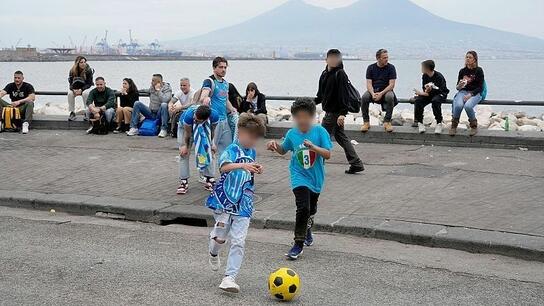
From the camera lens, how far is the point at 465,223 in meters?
8.23

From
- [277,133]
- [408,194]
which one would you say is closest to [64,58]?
[277,133]

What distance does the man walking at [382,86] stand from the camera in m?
14.3

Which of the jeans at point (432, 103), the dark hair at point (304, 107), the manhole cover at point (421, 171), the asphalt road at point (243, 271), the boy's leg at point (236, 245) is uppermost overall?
the dark hair at point (304, 107)

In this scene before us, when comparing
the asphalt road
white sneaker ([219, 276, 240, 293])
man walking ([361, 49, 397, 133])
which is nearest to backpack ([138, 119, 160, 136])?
man walking ([361, 49, 397, 133])

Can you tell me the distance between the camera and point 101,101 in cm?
1695

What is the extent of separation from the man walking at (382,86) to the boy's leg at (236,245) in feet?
27.3

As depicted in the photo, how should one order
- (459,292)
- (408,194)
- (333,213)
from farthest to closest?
(408,194)
(333,213)
(459,292)

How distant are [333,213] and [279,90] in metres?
23.8

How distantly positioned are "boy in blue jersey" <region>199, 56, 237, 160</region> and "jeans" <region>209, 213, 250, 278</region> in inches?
180

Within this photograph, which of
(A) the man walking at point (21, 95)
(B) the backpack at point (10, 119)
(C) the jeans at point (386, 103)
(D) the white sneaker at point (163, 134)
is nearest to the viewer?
(C) the jeans at point (386, 103)

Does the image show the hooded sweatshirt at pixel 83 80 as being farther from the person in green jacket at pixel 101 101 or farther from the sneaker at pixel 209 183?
the sneaker at pixel 209 183

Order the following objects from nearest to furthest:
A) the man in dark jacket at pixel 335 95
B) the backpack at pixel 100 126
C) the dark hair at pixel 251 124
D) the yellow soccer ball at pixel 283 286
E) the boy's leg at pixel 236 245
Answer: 1. the yellow soccer ball at pixel 283 286
2. the boy's leg at pixel 236 245
3. the dark hair at pixel 251 124
4. the man in dark jacket at pixel 335 95
5. the backpack at pixel 100 126

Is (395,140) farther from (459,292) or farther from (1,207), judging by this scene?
(459,292)

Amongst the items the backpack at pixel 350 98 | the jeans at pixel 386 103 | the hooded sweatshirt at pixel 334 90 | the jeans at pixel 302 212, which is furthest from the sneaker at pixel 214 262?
the jeans at pixel 386 103
